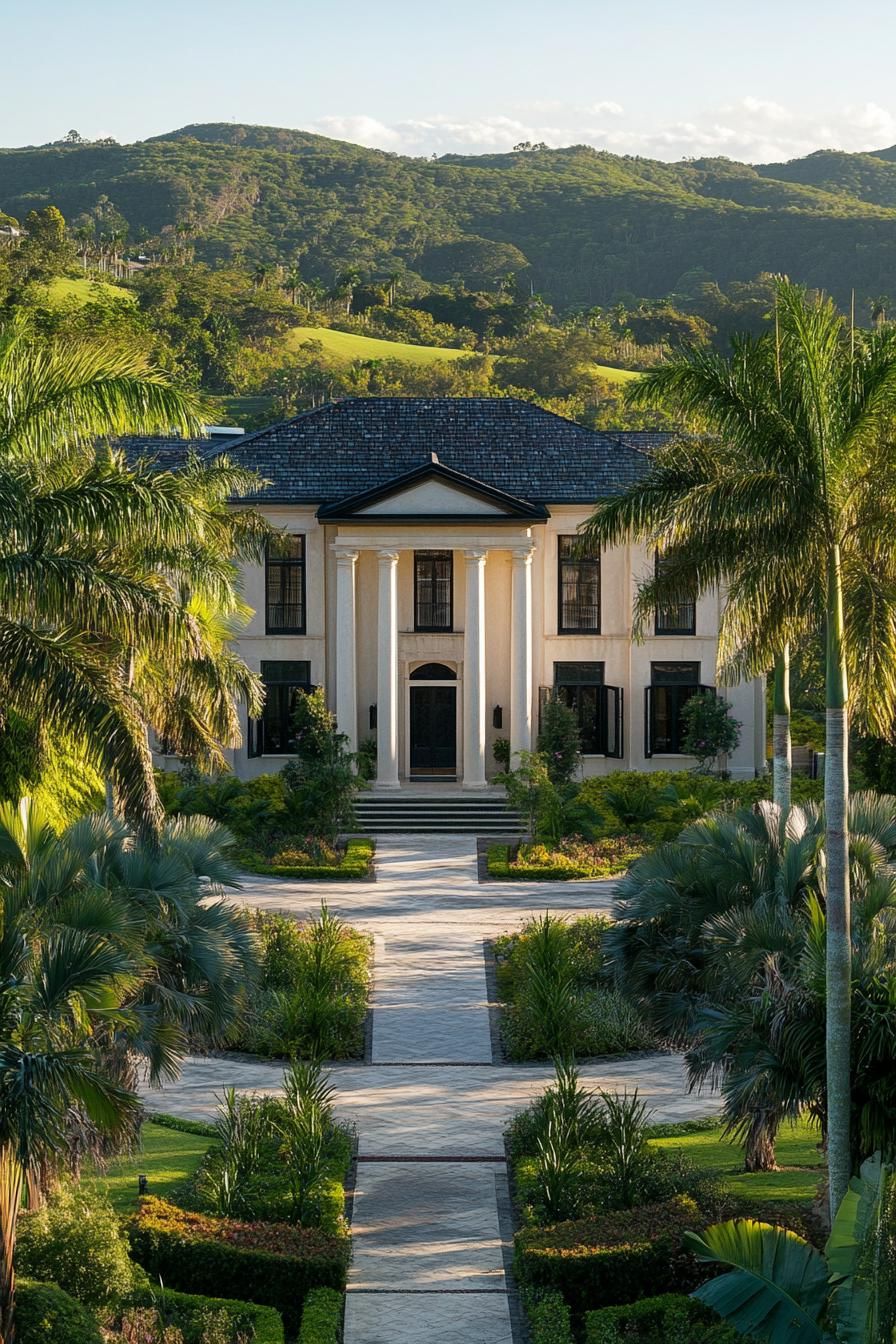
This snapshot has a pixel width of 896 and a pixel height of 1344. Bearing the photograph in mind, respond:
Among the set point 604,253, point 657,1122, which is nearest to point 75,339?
point 657,1122

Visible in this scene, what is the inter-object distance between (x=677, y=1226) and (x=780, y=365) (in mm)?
7445

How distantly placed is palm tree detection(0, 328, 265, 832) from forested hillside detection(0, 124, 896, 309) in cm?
10833

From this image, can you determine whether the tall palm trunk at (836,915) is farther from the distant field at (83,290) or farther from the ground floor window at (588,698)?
the distant field at (83,290)

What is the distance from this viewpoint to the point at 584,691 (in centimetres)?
4056

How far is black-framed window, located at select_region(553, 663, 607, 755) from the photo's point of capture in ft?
133

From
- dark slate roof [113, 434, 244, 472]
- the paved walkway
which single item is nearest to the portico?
dark slate roof [113, 434, 244, 472]

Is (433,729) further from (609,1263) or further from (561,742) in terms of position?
(609,1263)

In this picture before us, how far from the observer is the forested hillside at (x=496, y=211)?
13262 centimetres

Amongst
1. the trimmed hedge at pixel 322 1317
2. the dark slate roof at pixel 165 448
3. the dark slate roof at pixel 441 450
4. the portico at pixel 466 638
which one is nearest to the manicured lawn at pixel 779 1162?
the trimmed hedge at pixel 322 1317

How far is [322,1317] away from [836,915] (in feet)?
16.9

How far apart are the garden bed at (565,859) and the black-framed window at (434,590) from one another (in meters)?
8.00

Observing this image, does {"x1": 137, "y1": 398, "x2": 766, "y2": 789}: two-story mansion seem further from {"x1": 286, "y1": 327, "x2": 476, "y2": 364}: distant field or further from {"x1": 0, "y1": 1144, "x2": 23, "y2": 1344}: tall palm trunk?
{"x1": 286, "y1": 327, "x2": 476, "y2": 364}: distant field

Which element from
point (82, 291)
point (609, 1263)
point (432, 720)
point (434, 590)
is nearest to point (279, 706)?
point (432, 720)

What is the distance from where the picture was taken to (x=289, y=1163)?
15.8 m
